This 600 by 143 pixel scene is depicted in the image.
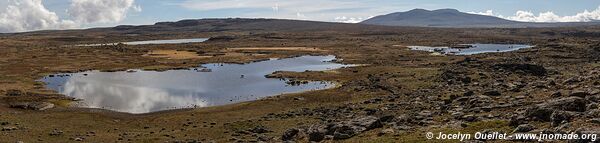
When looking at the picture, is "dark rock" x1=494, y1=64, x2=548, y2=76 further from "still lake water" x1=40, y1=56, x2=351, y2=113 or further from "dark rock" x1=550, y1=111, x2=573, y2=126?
"dark rock" x1=550, y1=111, x2=573, y2=126

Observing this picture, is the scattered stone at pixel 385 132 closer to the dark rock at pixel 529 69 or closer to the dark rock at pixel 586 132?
the dark rock at pixel 586 132

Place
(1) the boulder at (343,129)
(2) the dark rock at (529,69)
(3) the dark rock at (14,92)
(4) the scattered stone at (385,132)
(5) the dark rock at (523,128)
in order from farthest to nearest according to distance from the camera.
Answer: (2) the dark rock at (529,69)
(3) the dark rock at (14,92)
(1) the boulder at (343,129)
(4) the scattered stone at (385,132)
(5) the dark rock at (523,128)

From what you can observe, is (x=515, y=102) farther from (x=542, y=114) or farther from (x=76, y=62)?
(x=76, y=62)

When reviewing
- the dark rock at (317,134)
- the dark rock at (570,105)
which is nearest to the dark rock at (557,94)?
the dark rock at (570,105)

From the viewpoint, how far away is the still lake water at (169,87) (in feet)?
235

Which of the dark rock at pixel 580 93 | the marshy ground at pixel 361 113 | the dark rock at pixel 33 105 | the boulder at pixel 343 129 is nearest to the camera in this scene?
the marshy ground at pixel 361 113

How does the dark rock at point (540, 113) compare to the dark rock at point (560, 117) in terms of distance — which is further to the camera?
the dark rock at point (540, 113)

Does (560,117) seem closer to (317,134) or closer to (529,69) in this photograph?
(317,134)

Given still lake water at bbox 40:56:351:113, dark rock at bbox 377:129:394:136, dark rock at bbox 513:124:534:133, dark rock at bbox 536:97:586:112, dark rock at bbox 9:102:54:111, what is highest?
dark rock at bbox 536:97:586:112

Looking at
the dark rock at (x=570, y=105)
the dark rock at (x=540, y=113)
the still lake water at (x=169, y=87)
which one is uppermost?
the dark rock at (x=570, y=105)

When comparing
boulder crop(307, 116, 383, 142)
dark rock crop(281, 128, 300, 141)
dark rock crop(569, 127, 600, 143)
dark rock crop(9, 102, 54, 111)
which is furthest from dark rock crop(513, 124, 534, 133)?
dark rock crop(9, 102, 54, 111)

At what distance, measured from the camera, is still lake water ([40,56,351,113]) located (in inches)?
2822

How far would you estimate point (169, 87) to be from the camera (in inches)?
3494

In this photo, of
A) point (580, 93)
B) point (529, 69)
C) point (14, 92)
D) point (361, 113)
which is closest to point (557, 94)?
point (580, 93)
